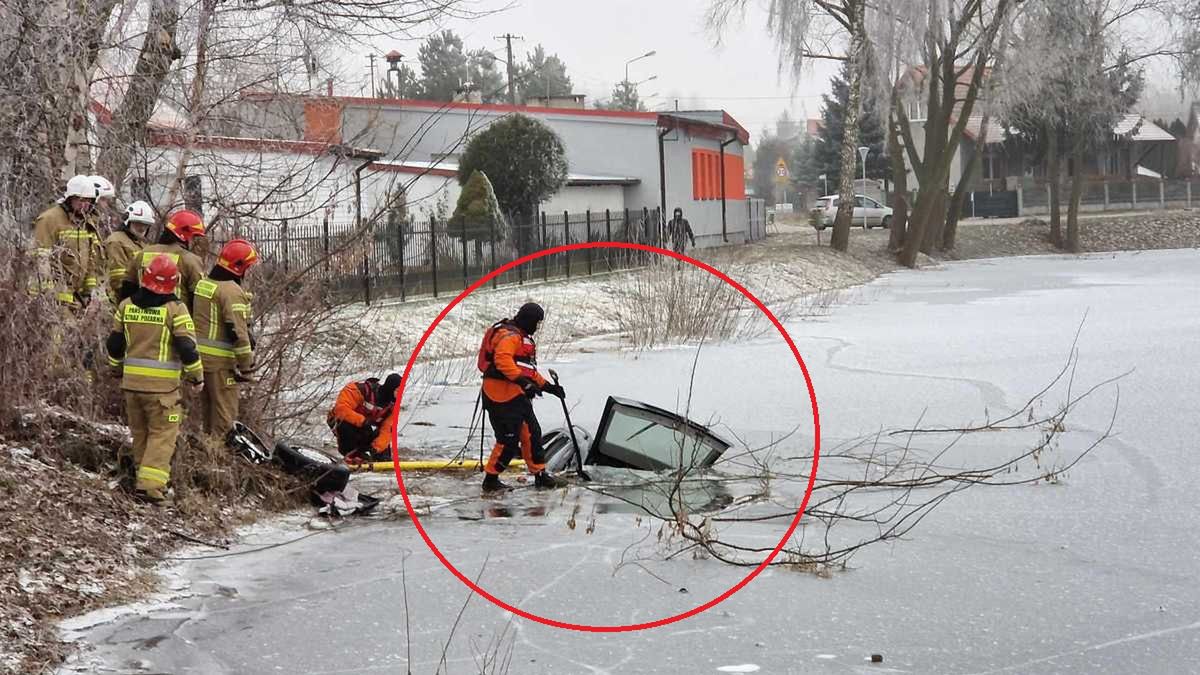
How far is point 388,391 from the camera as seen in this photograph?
34.5 feet

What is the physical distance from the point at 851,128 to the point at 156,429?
33623 millimetres

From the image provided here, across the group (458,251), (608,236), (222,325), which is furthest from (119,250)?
(608,236)

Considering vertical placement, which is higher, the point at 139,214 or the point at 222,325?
the point at 139,214

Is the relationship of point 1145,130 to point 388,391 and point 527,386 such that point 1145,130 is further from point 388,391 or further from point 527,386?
point 527,386

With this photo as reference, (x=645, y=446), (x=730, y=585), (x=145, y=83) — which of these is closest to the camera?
(x=730, y=585)

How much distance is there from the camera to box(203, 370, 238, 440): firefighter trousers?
9.17 m

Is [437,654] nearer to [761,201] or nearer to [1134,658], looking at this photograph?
[1134,658]

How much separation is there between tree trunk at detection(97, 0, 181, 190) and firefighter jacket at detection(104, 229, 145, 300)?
2.69m

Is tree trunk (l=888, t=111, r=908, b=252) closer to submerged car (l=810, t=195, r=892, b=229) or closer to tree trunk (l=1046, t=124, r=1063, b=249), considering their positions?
tree trunk (l=1046, t=124, r=1063, b=249)

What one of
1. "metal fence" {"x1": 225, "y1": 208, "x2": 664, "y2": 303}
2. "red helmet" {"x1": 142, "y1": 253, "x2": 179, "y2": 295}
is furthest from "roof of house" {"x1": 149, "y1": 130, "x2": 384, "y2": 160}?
"red helmet" {"x1": 142, "y1": 253, "x2": 179, "y2": 295}

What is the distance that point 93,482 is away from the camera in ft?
27.0

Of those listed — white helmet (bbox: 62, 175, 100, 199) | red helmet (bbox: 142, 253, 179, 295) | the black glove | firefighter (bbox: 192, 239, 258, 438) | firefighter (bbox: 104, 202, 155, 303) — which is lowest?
the black glove

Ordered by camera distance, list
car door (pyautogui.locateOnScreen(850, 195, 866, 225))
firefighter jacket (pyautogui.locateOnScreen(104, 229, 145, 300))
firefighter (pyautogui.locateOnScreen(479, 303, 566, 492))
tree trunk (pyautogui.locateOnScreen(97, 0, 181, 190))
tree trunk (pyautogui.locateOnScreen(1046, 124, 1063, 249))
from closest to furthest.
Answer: firefighter (pyautogui.locateOnScreen(479, 303, 566, 492)) → firefighter jacket (pyautogui.locateOnScreen(104, 229, 145, 300)) → tree trunk (pyautogui.locateOnScreen(97, 0, 181, 190)) → tree trunk (pyautogui.locateOnScreen(1046, 124, 1063, 249)) → car door (pyautogui.locateOnScreen(850, 195, 866, 225))

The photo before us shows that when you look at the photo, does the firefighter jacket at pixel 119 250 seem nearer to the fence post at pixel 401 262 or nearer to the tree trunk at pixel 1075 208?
the fence post at pixel 401 262
